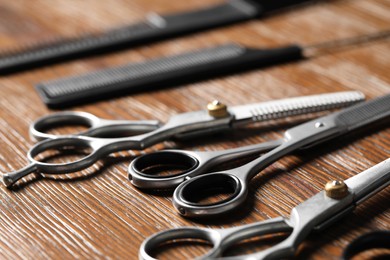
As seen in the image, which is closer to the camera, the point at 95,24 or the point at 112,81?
the point at 112,81

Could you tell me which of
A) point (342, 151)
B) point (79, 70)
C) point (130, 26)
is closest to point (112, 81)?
point (79, 70)

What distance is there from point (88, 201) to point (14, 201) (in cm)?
7

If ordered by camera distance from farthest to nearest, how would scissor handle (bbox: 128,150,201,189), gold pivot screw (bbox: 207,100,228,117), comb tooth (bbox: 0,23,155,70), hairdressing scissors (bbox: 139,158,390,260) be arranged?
comb tooth (bbox: 0,23,155,70), gold pivot screw (bbox: 207,100,228,117), scissor handle (bbox: 128,150,201,189), hairdressing scissors (bbox: 139,158,390,260)

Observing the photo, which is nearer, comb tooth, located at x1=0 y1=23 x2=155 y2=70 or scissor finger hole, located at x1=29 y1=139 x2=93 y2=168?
scissor finger hole, located at x1=29 y1=139 x2=93 y2=168

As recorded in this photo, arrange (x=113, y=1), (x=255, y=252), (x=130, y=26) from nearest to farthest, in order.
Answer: (x=255, y=252), (x=130, y=26), (x=113, y=1)

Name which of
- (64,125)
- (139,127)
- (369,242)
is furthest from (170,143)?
(369,242)

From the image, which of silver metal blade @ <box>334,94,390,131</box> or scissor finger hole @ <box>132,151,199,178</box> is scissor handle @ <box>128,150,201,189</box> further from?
silver metal blade @ <box>334,94,390,131</box>

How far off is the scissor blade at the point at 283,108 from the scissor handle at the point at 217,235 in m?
0.22

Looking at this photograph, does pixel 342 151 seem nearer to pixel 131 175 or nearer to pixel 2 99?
pixel 131 175

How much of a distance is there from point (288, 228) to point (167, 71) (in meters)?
0.41

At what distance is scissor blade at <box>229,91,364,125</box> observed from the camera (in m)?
0.81

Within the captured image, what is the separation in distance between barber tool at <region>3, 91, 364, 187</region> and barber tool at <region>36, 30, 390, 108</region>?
0.08m

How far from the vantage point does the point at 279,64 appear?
101 centimetres

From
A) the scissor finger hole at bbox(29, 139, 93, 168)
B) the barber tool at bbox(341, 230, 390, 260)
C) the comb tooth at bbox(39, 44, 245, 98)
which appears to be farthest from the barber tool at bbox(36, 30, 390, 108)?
the barber tool at bbox(341, 230, 390, 260)
